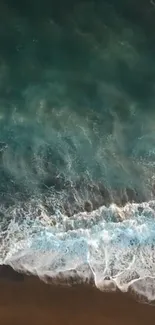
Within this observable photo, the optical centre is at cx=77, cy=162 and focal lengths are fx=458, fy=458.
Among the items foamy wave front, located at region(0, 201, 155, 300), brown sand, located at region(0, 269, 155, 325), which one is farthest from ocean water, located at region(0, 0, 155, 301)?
brown sand, located at region(0, 269, 155, 325)

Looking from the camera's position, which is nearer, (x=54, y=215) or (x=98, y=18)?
(x=54, y=215)

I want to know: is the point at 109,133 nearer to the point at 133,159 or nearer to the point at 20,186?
the point at 133,159

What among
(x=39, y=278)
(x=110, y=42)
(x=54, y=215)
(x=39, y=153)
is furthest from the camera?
(x=110, y=42)

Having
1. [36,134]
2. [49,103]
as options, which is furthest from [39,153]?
[49,103]

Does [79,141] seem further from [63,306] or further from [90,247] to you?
[63,306]

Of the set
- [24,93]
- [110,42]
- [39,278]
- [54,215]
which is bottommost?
[39,278]
